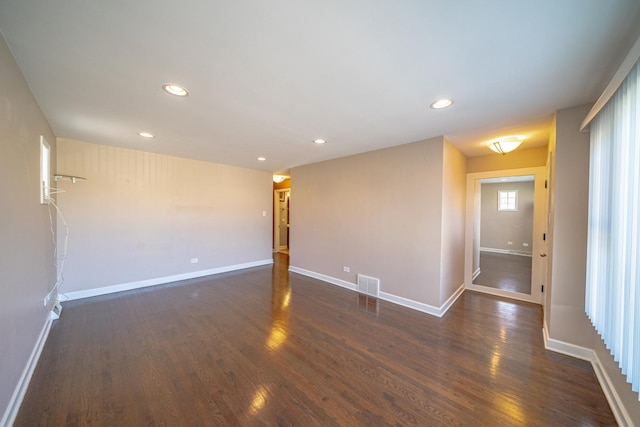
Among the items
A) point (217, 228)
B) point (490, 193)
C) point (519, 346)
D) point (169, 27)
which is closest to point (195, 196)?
point (217, 228)

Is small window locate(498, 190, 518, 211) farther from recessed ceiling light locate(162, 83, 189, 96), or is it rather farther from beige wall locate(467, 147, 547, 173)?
recessed ceiling light locate(162, 83, 189, 96)

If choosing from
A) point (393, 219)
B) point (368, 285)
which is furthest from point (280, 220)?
point (393, 219)

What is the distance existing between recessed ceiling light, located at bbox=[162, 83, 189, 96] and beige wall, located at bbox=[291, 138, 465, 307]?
2872 millimetres

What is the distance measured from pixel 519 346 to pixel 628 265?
154 centimetres

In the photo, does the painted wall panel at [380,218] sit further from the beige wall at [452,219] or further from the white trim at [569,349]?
the white trim at [569,349]

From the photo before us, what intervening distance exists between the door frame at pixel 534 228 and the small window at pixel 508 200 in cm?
489

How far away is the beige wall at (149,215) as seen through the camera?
144 inches

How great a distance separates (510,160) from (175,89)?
4921 mm

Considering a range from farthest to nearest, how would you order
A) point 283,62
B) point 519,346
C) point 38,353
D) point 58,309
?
1. point 58,309
2. point 519,346
3. point 38,353
4. point 283,62

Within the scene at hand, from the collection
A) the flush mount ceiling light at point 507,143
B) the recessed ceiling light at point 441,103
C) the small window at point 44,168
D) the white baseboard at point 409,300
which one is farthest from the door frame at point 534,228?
the small window at point 44,168

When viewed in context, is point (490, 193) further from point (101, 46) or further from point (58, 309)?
point (58, 309)

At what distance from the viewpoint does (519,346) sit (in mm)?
2479

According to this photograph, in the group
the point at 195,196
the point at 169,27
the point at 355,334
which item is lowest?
the point at 355,334

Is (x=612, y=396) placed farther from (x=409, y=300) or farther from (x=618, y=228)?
(x=409, y=300)
